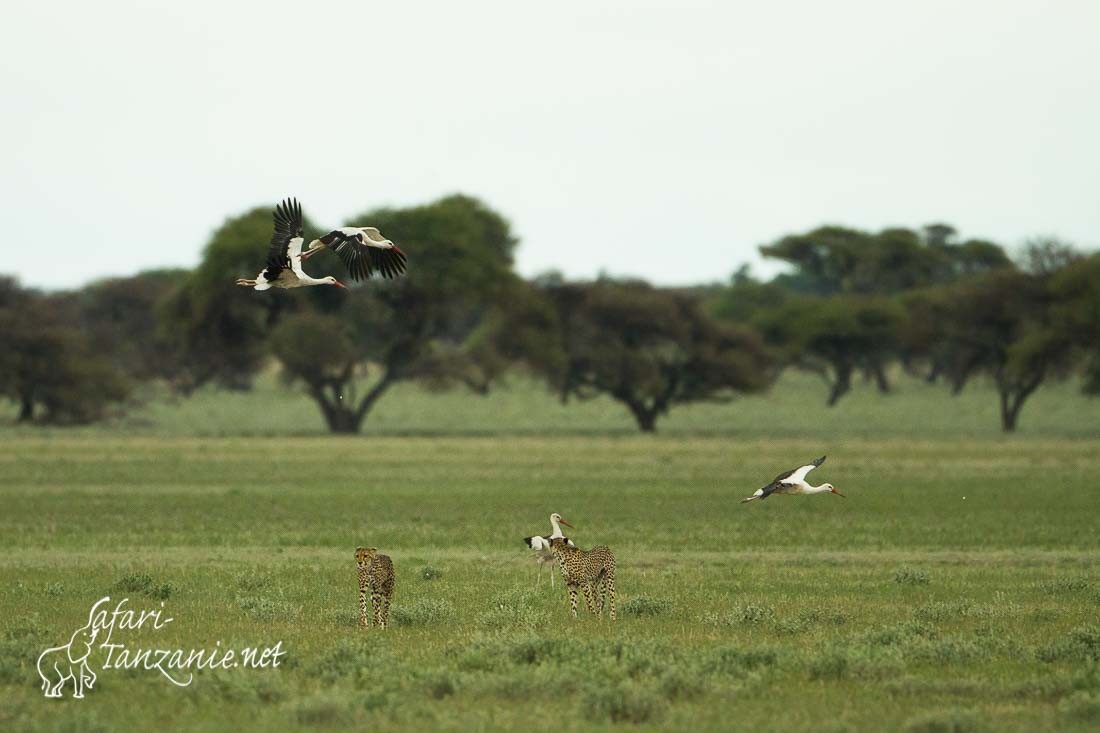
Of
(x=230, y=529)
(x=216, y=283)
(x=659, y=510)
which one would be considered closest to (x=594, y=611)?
(x=230, y=529)

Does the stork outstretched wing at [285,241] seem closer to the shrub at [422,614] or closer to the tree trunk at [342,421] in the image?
the shrub at [422,614]

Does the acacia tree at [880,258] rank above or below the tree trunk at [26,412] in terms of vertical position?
above

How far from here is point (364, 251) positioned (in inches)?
692

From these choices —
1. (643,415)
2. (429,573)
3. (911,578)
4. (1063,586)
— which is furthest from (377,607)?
(643,415)

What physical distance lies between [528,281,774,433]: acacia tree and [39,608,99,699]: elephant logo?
57714 millimetres

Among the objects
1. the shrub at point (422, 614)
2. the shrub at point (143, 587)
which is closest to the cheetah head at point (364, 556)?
the shrub at point (422, 614)

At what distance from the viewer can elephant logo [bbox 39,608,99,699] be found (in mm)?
12633

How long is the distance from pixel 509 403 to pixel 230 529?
65129mm

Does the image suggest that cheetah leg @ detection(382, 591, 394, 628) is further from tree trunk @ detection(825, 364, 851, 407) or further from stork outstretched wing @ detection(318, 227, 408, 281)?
tree trunk @ detection(825, 364, 851, 407)

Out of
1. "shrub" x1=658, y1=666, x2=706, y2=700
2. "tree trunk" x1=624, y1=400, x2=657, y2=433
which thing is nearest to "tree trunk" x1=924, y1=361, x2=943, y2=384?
"tree trunk" x1=624, y1=400, x2=657, y2=433

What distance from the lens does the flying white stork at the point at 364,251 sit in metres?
17.2

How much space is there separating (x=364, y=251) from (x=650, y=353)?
56181mm

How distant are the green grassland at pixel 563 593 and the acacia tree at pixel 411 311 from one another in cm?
1821

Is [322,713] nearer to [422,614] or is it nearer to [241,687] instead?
[241,687]
